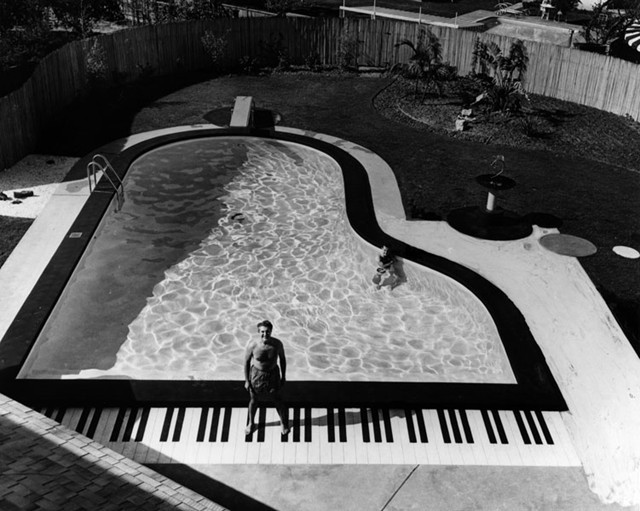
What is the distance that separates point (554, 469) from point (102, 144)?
15.8m

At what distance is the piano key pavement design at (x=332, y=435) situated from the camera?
364 inches

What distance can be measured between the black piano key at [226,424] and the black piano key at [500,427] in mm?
3792

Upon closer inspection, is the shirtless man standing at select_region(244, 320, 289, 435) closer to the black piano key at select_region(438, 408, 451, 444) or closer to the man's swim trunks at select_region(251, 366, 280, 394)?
the man's swim trunks at select_region(251, 366, 280, 394)

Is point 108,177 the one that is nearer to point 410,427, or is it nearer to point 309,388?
point 309,388

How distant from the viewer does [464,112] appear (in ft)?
72.6

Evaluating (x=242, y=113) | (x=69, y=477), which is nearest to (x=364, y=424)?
(x=69, y=477)

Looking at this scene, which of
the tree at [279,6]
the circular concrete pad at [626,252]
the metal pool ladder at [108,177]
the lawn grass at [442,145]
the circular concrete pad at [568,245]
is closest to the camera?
the circular concrete pad at [568,245]

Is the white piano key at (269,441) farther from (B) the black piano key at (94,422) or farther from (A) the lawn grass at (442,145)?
(A) the lawn grass at (442,145)

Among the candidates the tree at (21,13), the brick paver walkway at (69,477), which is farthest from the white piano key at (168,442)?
the tree at (21,13)

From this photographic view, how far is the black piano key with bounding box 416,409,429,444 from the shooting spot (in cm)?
954

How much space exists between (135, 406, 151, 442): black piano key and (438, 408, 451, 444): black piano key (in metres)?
4.14

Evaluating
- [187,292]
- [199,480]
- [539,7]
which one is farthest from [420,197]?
[539,7]

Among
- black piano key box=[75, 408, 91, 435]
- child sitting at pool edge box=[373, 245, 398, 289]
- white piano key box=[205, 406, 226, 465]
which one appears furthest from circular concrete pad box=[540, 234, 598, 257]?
black piano key box=[75, 408, 91, 435]

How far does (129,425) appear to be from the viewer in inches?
377
